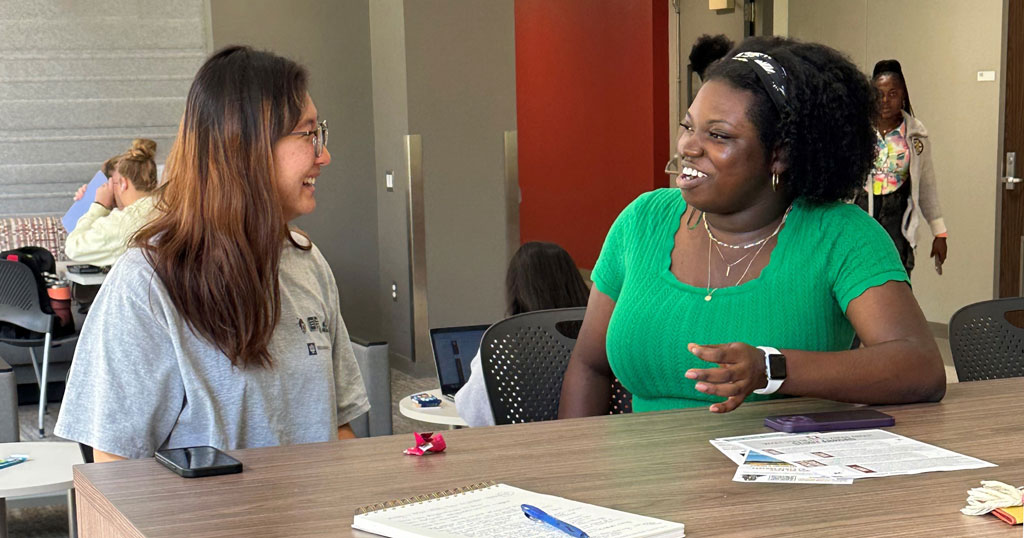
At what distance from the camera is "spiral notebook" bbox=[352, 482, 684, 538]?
1193mm

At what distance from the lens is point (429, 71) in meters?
6.46

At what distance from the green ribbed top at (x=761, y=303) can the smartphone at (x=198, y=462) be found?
33.6 inches

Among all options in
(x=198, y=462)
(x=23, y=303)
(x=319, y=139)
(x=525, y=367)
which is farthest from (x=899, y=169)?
(x=198, y=462)

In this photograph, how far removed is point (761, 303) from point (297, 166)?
85cm

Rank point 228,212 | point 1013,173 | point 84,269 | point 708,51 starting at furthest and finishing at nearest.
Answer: point 1013,173 < point 84,269 < point 708,51 < point 228,212

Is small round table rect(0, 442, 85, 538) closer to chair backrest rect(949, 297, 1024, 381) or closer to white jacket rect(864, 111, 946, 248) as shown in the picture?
chair backrest rect(949, 297, 1024, 381)

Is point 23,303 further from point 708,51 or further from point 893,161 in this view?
point 893,161

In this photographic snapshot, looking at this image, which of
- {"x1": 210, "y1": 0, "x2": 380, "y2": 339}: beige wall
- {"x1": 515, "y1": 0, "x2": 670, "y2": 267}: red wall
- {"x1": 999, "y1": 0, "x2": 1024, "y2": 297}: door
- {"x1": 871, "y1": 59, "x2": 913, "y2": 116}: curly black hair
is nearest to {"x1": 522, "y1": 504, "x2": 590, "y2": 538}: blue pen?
{"x1": 871, "y1": 59, "x2": 913, "y2": 116}: curly black hair

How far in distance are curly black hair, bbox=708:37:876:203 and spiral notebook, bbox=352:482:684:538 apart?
97 centimetres

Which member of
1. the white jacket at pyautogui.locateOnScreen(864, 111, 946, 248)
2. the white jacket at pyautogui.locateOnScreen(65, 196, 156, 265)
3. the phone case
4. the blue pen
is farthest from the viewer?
the white jacket at pyautogui.locateOnScreen(864, 111, 946, 248)

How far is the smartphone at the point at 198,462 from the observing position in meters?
1.45

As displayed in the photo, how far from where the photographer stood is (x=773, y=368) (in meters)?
1.71

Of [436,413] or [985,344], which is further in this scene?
[436,413]

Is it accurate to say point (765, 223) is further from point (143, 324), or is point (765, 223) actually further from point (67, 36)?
point (67, 36)
